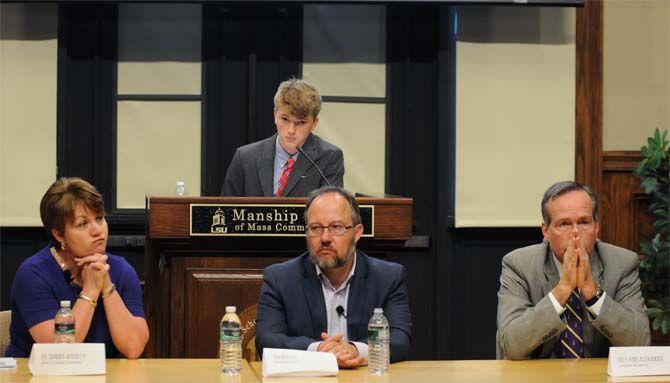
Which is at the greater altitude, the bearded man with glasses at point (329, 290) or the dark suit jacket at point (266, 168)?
the dark suit jacket at point (266, 168)

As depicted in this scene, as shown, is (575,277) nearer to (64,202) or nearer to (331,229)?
(331,229)

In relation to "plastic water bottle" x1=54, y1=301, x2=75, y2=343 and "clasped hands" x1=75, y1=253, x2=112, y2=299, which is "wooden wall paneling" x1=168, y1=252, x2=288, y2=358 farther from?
"plastic water bottle" x1=54, y1=301, x2=75, y2=343

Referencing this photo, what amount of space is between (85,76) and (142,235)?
0.98 m

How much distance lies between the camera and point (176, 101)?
21.7 feet

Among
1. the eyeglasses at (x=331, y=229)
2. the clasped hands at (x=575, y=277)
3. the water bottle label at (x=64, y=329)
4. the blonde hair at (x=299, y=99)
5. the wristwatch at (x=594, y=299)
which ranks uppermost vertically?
the blonde hair at (x=299, y=99)

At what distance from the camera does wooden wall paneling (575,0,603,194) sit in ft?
21.9

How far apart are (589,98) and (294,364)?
391 centimetres

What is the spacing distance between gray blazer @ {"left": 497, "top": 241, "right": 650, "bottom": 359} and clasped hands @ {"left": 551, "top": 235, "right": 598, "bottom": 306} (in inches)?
2.3

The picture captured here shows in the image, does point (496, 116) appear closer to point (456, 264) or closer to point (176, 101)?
point (456, 264)

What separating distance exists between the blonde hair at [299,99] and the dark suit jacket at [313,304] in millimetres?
1186

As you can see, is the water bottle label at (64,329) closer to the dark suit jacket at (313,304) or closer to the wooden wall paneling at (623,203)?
the dark suit jacket at (313,304)

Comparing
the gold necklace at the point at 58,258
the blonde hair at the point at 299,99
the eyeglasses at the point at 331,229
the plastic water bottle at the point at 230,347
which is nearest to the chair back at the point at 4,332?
the gold necklace at the point at 58,258

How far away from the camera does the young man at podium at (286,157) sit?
4969 mm

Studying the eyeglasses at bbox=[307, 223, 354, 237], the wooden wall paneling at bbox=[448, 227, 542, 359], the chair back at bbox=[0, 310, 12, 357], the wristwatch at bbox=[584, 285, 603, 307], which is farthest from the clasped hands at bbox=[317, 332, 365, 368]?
the wooden wall paneling at bbox=[448, 227, 542, 359]
